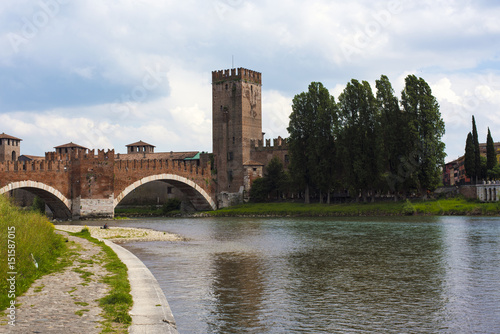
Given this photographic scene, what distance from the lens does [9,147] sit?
250 feet

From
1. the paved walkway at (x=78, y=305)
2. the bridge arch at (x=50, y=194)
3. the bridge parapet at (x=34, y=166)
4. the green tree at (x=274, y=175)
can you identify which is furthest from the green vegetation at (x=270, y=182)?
the paved walkway at (x=78, y=305)

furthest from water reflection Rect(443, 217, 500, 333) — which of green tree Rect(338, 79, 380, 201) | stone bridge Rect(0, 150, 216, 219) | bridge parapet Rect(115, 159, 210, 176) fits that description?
bridge parapet Rect(115, 159, 210, 176)

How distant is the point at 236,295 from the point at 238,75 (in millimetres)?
47332

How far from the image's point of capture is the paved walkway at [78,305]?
7.43 metres

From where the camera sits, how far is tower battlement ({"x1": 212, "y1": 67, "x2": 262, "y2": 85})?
5741cm

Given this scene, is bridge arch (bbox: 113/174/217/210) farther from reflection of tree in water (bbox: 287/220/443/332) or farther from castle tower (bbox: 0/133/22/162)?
castle tower (bbox: 0/133/22/162)

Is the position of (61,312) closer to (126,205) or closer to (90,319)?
(90,319)

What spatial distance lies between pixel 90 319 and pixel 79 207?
124 ft

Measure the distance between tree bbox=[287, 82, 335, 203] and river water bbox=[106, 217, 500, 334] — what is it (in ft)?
79.9

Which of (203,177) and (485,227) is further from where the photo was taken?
(203,177)

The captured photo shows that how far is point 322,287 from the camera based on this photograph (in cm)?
1262

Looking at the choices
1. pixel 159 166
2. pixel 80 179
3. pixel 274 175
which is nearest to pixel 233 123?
pixel 274 175

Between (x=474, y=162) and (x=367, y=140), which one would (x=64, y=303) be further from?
(x=474, y=162)

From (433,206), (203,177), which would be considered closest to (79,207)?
(203,177)
